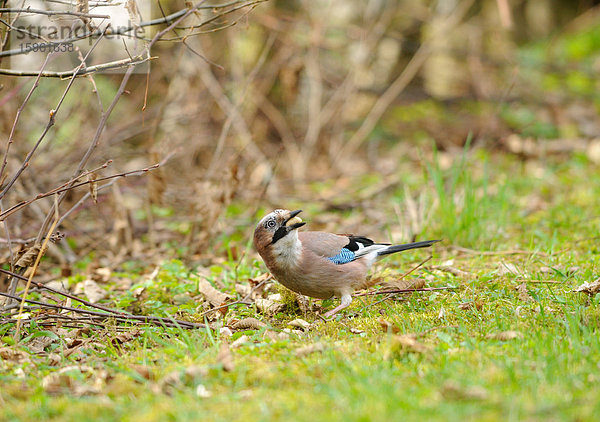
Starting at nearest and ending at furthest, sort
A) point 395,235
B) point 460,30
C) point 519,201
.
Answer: point 395,235 → point 519,201 → point 460,30

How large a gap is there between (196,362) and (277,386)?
1.81 feet

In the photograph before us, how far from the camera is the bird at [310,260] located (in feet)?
14.7

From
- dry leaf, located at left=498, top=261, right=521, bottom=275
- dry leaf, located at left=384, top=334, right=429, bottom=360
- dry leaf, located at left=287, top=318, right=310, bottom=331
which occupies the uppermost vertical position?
dry leaf, located at left=384, top=334, right=429, bottom=360

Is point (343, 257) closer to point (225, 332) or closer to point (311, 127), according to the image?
point (225, 332)

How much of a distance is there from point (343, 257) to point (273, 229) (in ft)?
1.90

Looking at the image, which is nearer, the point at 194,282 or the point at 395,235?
the point at 194,282

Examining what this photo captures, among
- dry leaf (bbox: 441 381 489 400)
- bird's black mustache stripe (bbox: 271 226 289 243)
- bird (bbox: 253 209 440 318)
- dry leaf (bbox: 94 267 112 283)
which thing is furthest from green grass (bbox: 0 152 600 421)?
dry leaf (bbox: 94 267 112 283)

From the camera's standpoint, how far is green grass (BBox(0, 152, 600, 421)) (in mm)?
2627

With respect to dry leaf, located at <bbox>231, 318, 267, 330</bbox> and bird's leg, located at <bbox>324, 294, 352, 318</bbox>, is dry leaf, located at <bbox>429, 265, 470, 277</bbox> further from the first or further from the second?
dry leaf, located at <bbox>231, 318, 267, 330</bbox>

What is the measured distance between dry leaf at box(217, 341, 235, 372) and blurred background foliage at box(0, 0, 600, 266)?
8.23ft

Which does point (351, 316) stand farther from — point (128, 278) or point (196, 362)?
point (128, 278)

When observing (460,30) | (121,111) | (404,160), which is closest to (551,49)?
(460,30)

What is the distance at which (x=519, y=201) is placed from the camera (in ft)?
24.8

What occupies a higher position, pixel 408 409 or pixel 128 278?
pixel 408 409
